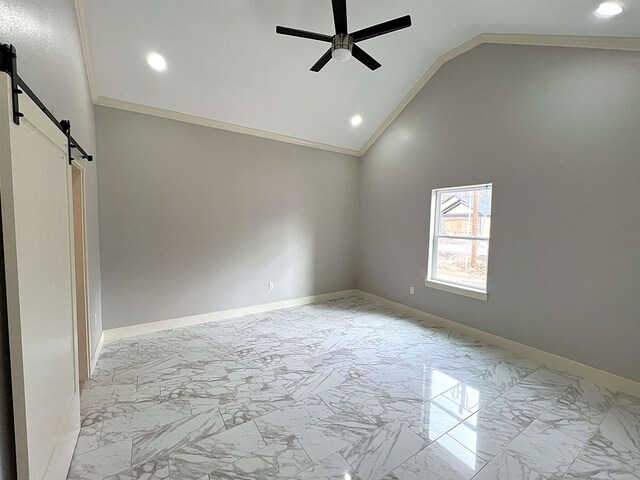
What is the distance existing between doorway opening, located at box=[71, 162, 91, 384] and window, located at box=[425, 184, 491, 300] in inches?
168

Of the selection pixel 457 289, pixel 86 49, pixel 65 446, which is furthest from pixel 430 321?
pixel 86 49

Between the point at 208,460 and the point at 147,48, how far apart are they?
3841 mm

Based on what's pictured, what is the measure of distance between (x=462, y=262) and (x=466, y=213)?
0.70 m

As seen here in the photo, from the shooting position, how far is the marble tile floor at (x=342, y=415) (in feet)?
6.11

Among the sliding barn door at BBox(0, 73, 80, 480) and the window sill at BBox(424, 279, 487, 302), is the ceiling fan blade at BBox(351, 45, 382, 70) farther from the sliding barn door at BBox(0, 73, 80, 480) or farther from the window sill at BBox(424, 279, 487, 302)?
the window sill at BBox(424, 279, 487, 302)

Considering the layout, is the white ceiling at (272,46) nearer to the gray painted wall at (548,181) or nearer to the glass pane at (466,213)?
the gray painted wall at (548,181)

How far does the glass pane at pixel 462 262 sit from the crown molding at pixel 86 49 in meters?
4.87

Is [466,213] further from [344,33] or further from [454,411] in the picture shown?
[344,33]

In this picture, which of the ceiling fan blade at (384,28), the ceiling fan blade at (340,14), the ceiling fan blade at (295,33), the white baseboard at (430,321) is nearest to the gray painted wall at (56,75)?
the white baseboard at (430,321)

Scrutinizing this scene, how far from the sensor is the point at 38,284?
1271 mm

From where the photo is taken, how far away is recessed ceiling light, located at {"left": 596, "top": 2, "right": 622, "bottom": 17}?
2.32 metres

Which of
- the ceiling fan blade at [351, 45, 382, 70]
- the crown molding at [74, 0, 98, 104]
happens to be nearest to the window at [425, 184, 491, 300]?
the ceiling fan blade at [351, 45, 382, 70]

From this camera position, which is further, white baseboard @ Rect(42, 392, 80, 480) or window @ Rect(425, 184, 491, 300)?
window @ Rect(425, 184, 491, 300)

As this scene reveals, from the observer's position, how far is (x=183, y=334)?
13.0 ft
